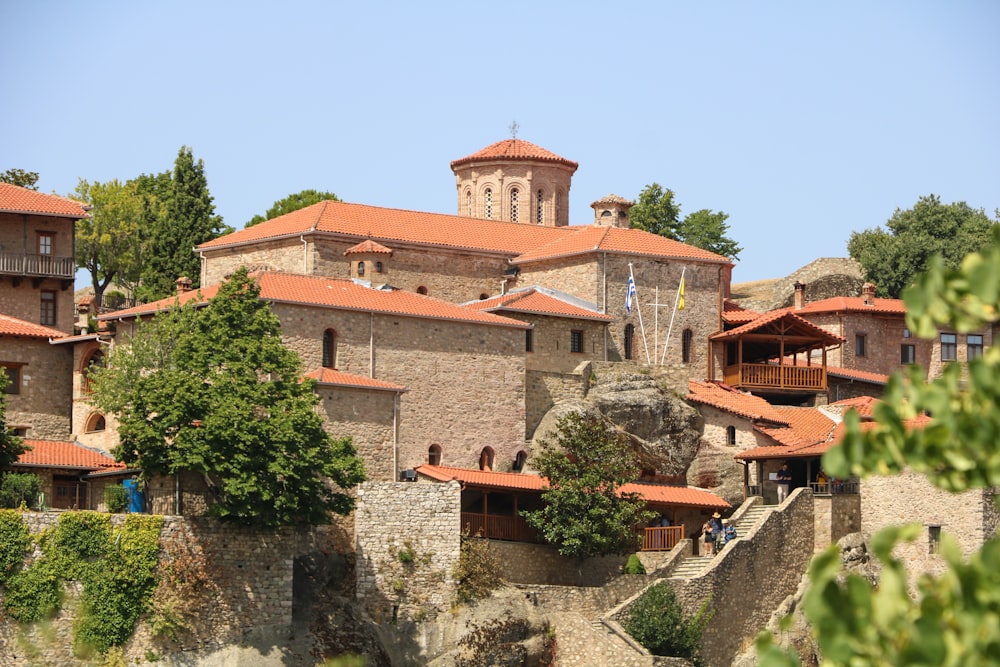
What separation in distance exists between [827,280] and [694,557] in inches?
1067

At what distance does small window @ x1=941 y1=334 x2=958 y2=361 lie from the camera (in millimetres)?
66312

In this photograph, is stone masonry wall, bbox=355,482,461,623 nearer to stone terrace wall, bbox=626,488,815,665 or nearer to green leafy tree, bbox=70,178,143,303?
stone terrace wall, bbox=626,488,815,665

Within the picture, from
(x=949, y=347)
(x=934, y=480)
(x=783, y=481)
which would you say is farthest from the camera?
(x=949, y=347)

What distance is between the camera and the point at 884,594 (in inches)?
386

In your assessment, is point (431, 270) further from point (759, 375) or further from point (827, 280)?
point (827, 280)

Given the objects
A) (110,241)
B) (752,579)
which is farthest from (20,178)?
(752,579)

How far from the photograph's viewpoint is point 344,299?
164 ft

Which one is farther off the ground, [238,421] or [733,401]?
[733,401]

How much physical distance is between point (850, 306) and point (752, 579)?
20.9m

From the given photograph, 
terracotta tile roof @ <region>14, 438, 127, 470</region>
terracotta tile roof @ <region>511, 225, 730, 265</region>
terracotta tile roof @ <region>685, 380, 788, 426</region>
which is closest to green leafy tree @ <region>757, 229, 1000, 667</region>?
terracotta tile roof @ <region>14, 438, 127, 470</region>

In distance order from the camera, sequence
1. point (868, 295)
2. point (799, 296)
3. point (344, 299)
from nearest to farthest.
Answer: point (344, 299) < point (868, 295) < point (799, 296)

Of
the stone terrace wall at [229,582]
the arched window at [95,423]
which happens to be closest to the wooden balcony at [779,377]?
the stone terrace wall at [229,582]

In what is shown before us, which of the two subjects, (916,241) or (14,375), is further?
(916,241)

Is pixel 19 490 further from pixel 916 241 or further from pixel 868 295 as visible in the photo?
pixel 916 241
